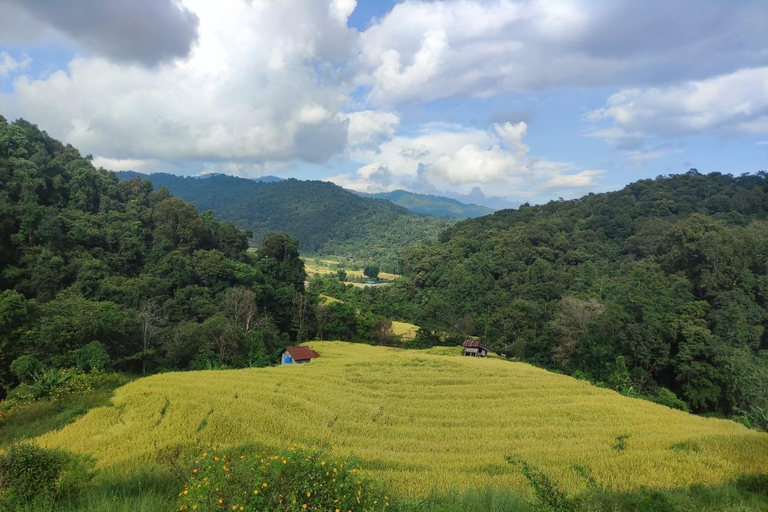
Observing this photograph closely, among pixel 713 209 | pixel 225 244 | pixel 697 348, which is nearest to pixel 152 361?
pixel 225 244

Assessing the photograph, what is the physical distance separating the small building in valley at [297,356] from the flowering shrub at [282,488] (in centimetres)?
2847

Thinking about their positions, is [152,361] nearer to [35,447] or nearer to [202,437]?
[202,437]

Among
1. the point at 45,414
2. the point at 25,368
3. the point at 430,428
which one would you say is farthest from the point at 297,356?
the point at 45,414

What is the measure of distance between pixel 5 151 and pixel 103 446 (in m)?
44.9

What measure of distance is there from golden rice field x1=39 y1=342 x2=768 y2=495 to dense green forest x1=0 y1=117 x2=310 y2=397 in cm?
772

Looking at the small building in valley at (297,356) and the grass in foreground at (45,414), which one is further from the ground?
the grass in foreground at (45,414)

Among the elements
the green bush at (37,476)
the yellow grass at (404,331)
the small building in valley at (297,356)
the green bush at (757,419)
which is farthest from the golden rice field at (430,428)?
the yellow grass at (404,331)

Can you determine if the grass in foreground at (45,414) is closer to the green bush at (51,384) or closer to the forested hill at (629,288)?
the green bush at (51,384)

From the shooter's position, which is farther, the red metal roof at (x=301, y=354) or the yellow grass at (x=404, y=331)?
the yellow grass at (x=404, y=331)

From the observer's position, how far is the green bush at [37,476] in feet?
20.2

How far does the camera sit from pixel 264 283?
1829 inches

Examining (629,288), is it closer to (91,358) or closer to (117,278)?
(91,358)

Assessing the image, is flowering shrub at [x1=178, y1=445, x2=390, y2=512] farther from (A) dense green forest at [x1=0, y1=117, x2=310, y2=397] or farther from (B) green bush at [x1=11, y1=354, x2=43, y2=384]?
(A) dense green forest at [x1=0, y1=117, x2=310, y2=397]

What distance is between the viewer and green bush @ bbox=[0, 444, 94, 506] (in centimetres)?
616
